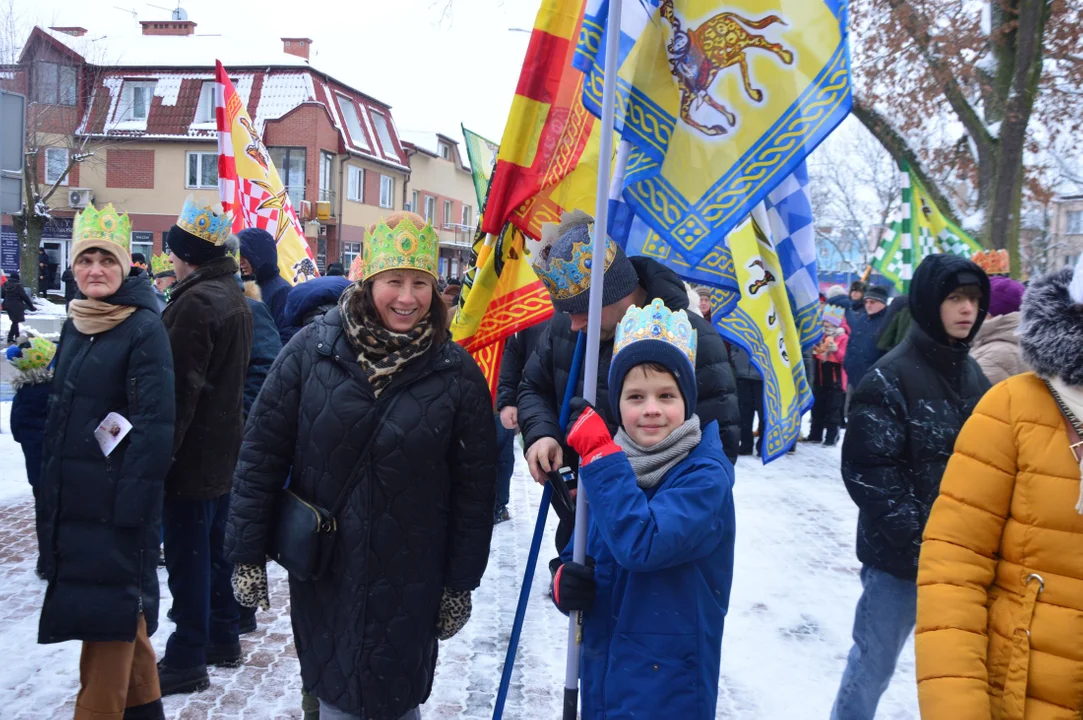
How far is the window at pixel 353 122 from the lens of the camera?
41.7 metres

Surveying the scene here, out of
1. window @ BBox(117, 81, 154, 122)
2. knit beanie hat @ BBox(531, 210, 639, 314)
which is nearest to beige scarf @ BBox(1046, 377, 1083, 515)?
knit beanie hat @ BBox(531, 210, 639, 314)

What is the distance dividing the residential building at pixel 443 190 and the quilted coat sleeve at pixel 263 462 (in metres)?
45.5

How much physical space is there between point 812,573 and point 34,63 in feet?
116

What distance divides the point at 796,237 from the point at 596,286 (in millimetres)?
2077

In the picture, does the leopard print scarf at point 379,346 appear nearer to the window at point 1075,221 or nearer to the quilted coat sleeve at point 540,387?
the quilted coat sleeve at point 540,387

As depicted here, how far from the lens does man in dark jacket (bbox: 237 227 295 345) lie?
5.82 m

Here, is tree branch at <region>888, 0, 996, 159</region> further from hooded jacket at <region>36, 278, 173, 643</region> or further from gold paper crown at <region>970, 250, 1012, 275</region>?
hooded jacket at <region>36, 278, 173, 643</region>

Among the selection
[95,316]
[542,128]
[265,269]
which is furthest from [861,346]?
[95,316]

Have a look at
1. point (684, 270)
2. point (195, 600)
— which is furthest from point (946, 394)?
point (195, 600)

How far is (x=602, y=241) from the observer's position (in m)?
2.72

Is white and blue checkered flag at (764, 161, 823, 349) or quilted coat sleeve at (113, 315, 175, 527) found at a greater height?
white and blue checkered flag at (764, 161, 823, 349)

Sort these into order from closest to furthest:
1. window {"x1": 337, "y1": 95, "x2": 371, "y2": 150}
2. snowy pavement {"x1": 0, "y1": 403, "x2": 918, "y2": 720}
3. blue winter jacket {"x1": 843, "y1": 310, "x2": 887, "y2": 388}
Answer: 1. snowy pavement {"x1": 0, "y1": 403, "x2": 918, "y2": 720}
2. blue winter jacket {"x1": 843, "y1": 310, "x2": 887, "y2": 388}
3. window {"x1": 337, "y1": 95, "x2": 371, "y2": 150}

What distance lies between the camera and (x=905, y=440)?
3201mm

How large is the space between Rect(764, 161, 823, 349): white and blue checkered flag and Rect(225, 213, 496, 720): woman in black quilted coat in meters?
2.26
